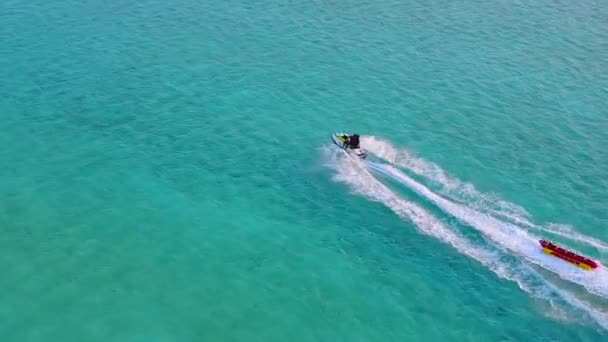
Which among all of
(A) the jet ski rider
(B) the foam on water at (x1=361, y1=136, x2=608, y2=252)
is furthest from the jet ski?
(B) the foam on water at (x1=361, y1=136, x2=608, y2=252)

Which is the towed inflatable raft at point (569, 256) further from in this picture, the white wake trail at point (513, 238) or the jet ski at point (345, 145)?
the jet ski at point (345, 145)

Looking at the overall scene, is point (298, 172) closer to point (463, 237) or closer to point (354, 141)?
point (354, 141)

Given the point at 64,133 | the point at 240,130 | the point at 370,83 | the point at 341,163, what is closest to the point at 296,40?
the point at 370,83

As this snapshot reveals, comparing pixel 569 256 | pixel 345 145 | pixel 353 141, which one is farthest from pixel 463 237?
pixel 345 145

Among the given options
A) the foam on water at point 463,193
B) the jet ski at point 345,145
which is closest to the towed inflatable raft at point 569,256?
the foam on water at point 463,193

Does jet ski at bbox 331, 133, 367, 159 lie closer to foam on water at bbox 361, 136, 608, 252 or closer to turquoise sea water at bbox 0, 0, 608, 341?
turquoise sea water at bbox 0, 0, 608, 341

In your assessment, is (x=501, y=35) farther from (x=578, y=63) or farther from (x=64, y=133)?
(x=64, y=133)

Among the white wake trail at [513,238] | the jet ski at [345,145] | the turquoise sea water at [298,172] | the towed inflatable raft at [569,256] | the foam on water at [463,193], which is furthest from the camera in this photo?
the jet ski at [345,145]
